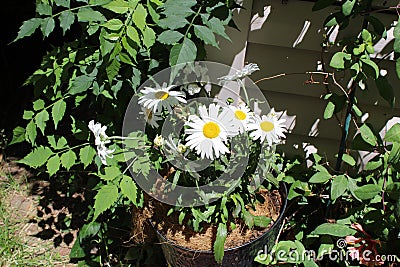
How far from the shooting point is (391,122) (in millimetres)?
2043

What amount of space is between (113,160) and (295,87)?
0.81 meters

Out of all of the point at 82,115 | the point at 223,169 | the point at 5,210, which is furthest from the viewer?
the point at 82,115

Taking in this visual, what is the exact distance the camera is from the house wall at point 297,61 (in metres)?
1.85

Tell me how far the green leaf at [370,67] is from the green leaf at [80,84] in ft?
3.20

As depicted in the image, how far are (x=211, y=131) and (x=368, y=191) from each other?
64 cm

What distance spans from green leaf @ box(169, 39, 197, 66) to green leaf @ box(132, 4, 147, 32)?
0.12 meters

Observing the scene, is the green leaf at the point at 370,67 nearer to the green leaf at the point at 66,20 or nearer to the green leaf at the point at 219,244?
the green leaf at the point at 219,244

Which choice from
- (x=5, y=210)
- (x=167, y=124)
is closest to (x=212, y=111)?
(x=167, y=124)

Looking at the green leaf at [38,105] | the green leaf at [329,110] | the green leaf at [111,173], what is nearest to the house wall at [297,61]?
the green leaf at [329,110]

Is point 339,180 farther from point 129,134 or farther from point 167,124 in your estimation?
point 129,134

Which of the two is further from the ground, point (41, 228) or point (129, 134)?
point (129, 134)

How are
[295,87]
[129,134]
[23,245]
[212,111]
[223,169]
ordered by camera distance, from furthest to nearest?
[23,245]
[295,87]
[129,134]
[223,169]
[212,111]

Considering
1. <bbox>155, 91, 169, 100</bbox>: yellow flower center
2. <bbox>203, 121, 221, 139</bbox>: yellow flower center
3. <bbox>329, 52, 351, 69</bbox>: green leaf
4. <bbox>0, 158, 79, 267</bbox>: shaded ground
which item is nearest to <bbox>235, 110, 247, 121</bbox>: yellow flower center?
<bbox>203, 121, 221, 139</bbox>: yellow flower center

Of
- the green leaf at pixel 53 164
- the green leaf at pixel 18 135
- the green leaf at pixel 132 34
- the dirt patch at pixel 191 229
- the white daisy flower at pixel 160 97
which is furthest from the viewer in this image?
the green leaf at pixel 18 135
